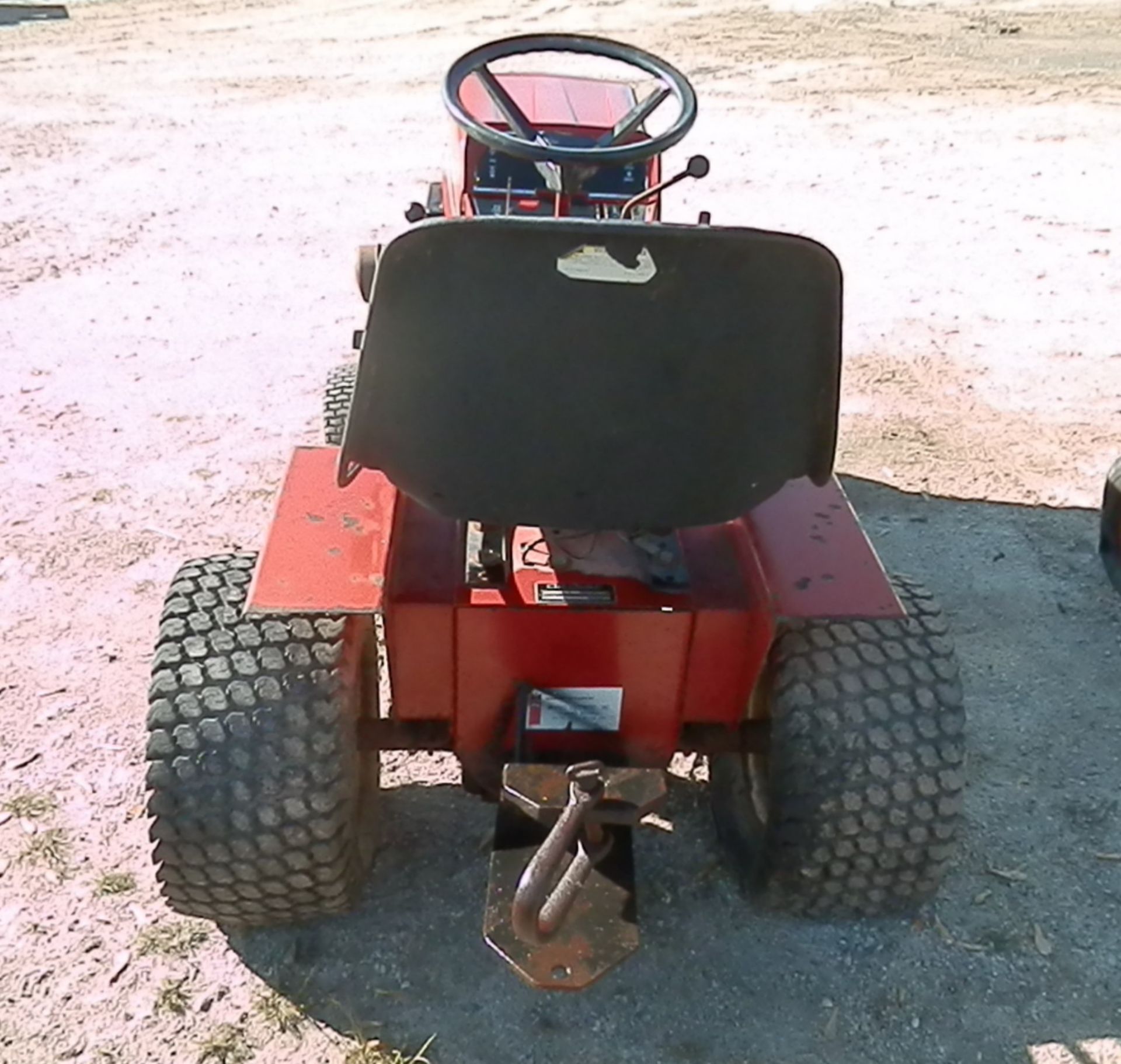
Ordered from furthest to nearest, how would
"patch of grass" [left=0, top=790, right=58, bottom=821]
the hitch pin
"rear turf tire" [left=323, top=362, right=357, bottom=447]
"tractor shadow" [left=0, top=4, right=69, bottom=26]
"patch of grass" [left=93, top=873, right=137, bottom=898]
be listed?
"tractor shadow" [left=0, top=4, right=69, bottom=26] < "rear turf tire" [left=323, top=362, right=357, bottom=447] < "patch of grass" [left=0, top=790, right=58, bottom=821] < "patch of grass" [left=93, top=873, right=137, bottom=898] < the hitch pin

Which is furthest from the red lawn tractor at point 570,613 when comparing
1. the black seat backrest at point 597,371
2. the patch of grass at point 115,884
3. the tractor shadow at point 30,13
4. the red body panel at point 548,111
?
the tractor shadow at point 30,13

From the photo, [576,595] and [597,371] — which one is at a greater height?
[597,371]

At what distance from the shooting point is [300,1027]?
241cm

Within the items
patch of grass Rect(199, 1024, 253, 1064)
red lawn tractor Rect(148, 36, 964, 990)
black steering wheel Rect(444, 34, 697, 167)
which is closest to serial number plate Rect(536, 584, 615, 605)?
red lawn tractor Rect(148, 36, 964, 990)

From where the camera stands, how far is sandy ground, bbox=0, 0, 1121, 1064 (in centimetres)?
247

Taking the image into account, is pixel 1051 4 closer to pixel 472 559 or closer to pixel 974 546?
pixel 974 546

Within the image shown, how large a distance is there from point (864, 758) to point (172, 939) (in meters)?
1.37

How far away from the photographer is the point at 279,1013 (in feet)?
7.99

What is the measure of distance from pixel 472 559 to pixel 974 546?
2164mm

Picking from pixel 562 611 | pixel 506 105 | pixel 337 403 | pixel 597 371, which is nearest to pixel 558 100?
pixel 506 105

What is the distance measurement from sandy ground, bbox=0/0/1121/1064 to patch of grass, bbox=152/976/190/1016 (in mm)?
11

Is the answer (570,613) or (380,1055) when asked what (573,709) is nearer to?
(570,613)

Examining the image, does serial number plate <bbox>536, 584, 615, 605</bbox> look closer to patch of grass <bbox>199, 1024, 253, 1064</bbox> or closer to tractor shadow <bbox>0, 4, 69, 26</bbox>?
patch of grass <bbox>199, 1024, 253, 1064</bbox>

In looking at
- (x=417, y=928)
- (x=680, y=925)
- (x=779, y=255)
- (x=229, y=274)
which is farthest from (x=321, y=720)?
(x=229, y=274)
